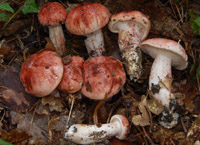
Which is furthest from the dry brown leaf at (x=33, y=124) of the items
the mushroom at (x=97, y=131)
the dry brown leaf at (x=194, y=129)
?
the dry brown leaf at (x=194, y=129)

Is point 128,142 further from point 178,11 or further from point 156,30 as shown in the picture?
point 178,11

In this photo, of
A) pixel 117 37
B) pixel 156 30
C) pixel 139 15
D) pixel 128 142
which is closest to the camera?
pixel 128 142

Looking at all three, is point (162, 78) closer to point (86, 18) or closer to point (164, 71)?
point (164, 71)

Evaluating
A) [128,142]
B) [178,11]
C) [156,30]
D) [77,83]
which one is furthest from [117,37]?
[128,142]

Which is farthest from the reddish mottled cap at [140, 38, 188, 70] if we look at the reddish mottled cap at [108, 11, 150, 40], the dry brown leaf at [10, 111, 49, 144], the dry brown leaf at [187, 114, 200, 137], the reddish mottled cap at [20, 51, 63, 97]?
the dry brown leaf at [10, 111, 49, 144]

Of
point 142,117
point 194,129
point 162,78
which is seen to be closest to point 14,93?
point 142,117

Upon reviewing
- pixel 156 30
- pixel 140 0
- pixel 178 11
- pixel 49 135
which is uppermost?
pixel 140 0
